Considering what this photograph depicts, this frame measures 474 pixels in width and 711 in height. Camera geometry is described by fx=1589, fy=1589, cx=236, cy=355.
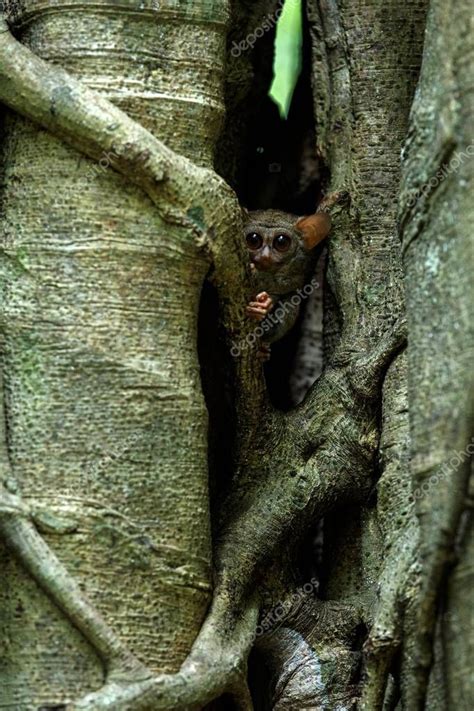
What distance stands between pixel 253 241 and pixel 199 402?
41.9 inches

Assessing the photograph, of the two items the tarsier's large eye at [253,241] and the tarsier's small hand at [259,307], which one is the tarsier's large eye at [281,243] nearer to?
the tarsier's large eye at [253,241]

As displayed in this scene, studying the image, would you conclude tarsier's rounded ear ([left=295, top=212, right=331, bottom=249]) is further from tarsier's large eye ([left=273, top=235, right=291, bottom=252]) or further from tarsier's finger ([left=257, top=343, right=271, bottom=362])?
tarsier's finger ([left=257, top=343, right=271, bottom=362])

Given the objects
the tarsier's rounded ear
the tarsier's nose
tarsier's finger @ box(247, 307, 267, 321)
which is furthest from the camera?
the tarsier's nose

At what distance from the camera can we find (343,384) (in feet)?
18.6

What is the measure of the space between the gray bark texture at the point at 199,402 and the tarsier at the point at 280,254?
15 centimetres

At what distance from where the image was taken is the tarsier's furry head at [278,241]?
5969 mm

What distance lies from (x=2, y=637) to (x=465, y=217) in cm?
189

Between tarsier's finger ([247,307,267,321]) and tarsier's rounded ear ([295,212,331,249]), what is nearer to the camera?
tarsier's finger ([247,307,267,321])

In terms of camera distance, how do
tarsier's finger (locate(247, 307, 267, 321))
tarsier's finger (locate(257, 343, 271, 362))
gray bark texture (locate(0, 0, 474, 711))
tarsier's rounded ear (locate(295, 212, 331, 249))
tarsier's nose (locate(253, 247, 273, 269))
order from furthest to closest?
1. tarsier's nose (locate(253, 247, 273, 269))
2. tarsier's rounded ear (locate(295, 212, 331, 249))
3. tarsier's finger (locate(257, 343, 271, 362))
4. tarsier's finger (locate(247, 307, 267, 321))
5. gray bark texture (locate(0, 0, 474, 711))

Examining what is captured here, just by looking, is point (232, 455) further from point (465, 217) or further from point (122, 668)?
point (465, 217)

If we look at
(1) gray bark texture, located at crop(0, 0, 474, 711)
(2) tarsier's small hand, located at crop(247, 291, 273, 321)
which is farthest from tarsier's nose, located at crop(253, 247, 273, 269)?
(2) tarsier's small hand, located at crop(247, 291, 273, 321)

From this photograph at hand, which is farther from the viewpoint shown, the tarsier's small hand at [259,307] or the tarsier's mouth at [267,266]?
the tarsier's mouth at [267,266]

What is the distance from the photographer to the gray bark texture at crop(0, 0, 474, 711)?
15.1 ft

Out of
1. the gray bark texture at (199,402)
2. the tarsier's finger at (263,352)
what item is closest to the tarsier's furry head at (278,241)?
the gray bark texture at (199,402)
